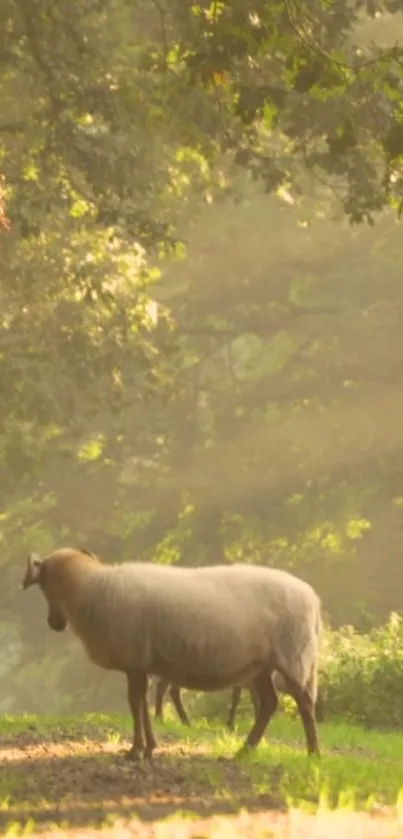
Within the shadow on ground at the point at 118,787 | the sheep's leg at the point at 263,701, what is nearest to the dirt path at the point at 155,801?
the shadow on ground at the point at 118,787

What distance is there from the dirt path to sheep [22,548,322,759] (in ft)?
2.17

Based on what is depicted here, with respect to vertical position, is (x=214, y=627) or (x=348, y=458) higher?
(x=348, y=458)

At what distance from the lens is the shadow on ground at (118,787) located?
7.96 m

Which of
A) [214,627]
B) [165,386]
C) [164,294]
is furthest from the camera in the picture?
[164,294]

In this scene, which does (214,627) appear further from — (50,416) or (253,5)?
(50,416)

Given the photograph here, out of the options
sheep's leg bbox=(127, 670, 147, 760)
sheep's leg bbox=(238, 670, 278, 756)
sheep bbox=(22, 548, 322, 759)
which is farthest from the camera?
sheep's leg bbox=(238, 670, 278, 756)

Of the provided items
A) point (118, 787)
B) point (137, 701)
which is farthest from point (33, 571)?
point (118, 787)

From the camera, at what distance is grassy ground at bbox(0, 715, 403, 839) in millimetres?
7246

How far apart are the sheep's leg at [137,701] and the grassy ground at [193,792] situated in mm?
154

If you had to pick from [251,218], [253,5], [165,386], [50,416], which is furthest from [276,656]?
[251,218]

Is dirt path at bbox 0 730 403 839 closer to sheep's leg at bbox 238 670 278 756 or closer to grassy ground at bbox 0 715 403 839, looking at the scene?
grassy ground at bbox 0 715 403 839

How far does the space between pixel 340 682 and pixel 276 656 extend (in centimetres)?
963

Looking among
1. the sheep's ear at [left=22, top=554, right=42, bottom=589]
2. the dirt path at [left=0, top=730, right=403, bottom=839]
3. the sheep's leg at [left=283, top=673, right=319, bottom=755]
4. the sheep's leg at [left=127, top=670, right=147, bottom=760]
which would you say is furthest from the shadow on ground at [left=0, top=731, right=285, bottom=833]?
the sheep's ear at [left=22, top=554, right=42, bottom=589]

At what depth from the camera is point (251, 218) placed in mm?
44375
